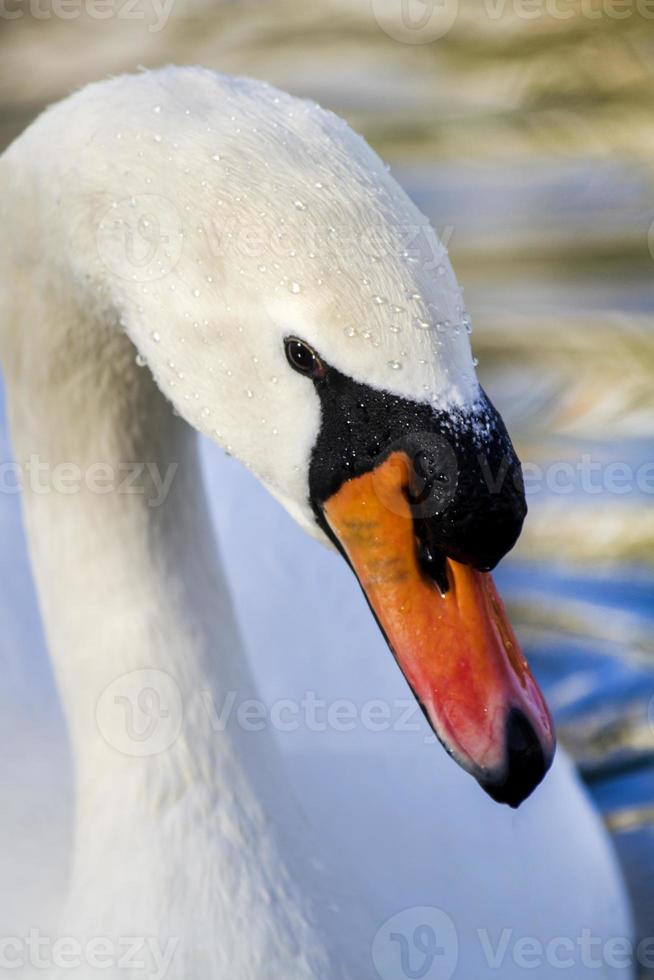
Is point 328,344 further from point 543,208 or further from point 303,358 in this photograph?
point 543,208

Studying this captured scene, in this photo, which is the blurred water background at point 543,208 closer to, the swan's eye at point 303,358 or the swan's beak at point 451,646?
the swan's beak at point 451,646

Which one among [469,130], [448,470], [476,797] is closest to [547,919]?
[476,797]

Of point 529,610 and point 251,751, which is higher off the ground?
point 251,751

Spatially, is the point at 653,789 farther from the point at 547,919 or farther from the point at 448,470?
the point at 448,470

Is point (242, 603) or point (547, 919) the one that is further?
point (242, 603)

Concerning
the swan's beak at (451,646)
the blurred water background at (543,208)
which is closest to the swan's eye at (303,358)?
the swan's beak at (451,646)

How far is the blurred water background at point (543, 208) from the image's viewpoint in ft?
14.0

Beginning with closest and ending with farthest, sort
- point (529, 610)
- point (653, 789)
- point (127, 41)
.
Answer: point (653, 789) < point (529, 610) < point (127, 41)

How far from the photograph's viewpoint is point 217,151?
211 centimetres

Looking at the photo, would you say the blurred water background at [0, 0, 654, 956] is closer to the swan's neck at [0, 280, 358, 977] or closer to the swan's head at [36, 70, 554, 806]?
the swan's neck at [0, 280, 358, 977]

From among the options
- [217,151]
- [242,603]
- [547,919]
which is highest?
[217,151]

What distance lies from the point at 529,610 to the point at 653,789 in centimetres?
73

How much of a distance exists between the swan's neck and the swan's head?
0.35m

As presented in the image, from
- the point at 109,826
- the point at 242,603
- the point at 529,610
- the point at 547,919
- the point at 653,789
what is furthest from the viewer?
the point at 529,610
